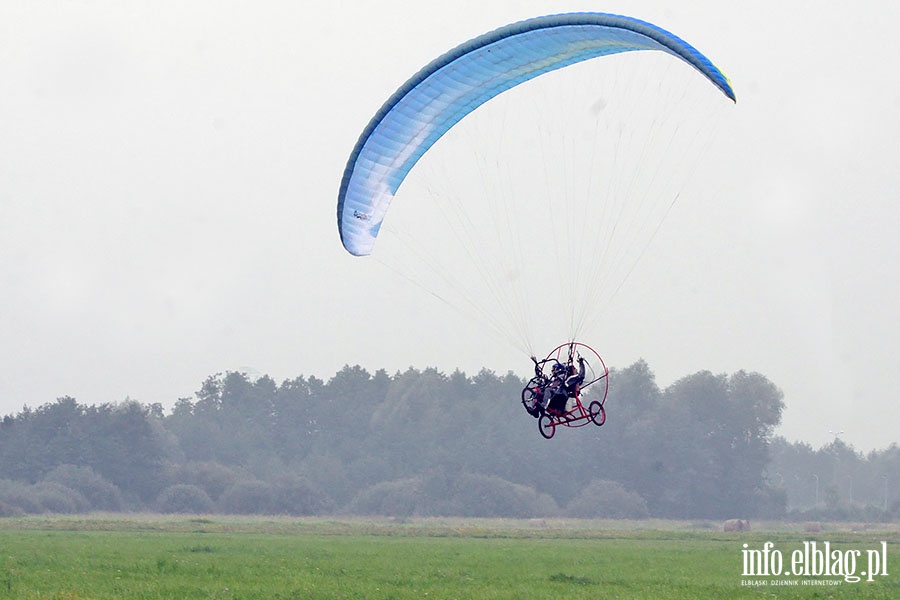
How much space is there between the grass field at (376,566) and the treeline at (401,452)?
2535cm

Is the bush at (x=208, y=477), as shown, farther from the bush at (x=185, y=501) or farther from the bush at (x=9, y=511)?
the bush at (x=9, y=511)

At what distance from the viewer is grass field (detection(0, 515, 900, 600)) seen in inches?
750

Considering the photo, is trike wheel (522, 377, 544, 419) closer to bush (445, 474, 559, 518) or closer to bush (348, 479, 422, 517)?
bush (348, 479, 422, 517)

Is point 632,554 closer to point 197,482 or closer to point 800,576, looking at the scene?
point 800,576

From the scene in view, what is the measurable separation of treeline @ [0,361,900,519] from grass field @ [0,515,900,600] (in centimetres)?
2535

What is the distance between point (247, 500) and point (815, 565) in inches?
1689

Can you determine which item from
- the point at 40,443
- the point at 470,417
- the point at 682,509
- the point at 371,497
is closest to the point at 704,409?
the point at 682,509

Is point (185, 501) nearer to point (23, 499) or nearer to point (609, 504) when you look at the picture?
point (23, 499)

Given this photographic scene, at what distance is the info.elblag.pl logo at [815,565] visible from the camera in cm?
2327

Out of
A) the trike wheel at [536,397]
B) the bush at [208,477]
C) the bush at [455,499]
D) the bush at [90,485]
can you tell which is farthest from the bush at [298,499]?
the trike wheel at [536,397]

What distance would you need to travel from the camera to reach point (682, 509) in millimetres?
75250

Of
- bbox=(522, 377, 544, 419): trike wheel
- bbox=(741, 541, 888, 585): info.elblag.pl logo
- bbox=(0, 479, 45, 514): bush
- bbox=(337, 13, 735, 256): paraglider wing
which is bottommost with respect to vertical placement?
bbox=(741, 541, 888, 585): info.elblag.pl logo

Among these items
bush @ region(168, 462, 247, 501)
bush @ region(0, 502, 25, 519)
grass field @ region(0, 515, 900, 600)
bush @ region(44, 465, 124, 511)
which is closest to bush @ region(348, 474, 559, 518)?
bush @ region(168, 462, 247, 501)

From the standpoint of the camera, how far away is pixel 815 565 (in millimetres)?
28141
